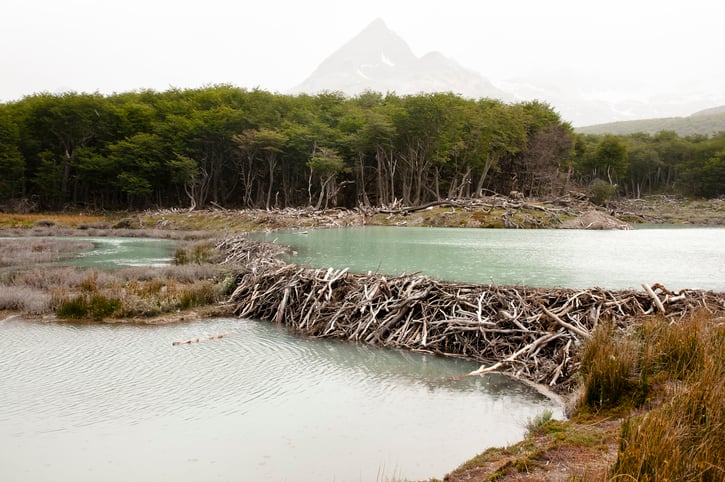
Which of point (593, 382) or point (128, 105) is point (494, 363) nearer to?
point (593, 382)

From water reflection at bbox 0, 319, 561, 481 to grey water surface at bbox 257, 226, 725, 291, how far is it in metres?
5.89

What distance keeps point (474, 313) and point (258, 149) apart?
50.0 m

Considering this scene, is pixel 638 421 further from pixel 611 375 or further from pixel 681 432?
pixel 611 375

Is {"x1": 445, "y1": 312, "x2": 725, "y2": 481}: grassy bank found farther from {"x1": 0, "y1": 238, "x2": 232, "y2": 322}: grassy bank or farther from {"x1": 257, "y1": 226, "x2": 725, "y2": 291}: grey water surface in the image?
{"x1": 0, "y1": 238, "x2": 232, "y2": 322}: grassy bank

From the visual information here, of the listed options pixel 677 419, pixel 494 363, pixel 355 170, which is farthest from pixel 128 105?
pixel 677 419

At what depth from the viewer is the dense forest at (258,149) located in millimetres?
56906

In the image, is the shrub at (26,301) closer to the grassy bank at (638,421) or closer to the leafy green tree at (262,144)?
the grassy bank at (638,421)

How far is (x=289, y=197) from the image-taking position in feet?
208

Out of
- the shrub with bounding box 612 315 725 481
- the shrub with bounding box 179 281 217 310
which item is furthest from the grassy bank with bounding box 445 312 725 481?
the shrub with bounding box 179 281 217 310

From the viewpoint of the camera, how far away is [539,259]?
21250 millimetres

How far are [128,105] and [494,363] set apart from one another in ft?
219

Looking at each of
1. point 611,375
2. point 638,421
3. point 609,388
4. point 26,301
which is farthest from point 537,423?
point 26,301

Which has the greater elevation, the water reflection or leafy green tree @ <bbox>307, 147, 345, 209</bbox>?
leafy green tree @ <bbox>307, 147, 345, 209</bbox>

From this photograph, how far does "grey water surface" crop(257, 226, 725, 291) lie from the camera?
53.1 ft
